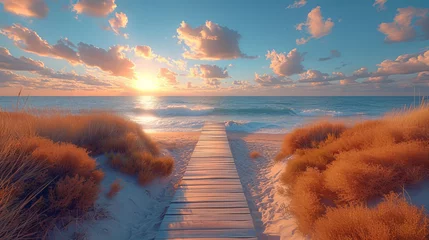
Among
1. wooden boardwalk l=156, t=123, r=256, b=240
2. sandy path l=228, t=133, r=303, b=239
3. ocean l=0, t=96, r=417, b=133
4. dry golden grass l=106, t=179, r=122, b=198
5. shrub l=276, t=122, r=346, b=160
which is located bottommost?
Answer: ocean l=0, t=96, r=417, b=133

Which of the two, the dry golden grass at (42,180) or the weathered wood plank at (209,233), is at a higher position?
the dry golden grass at (42,180)

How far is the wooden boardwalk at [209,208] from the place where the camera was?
3.26 meters

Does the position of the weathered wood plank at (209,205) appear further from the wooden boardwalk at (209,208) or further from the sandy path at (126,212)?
the sandy path at (126,212)

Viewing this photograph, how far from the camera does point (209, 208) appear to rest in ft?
12.9

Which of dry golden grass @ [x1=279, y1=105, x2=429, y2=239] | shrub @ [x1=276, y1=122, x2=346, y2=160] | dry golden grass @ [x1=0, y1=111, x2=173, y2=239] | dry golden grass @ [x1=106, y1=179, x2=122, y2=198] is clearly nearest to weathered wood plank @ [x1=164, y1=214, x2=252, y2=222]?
dry golden grass @ [x1=279, y1=105, x2=429, y2=239]

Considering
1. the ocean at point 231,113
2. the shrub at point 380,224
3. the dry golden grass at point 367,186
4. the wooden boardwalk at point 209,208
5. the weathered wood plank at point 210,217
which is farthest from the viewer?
the ocean at point 231,113

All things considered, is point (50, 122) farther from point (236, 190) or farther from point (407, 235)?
point (407, 235)

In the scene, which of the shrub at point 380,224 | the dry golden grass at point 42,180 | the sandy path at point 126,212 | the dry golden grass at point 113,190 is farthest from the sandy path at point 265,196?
the dry golden grass at point 113,190

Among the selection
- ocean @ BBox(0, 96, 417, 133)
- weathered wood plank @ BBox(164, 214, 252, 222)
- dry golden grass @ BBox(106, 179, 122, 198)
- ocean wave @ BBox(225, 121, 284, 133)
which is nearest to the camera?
weathered wood plank @ BBox(164, 214, 252, 222)

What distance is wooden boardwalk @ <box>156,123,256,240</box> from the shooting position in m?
3.26

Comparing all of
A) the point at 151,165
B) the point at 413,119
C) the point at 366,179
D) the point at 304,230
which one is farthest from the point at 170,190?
the point at 413,119

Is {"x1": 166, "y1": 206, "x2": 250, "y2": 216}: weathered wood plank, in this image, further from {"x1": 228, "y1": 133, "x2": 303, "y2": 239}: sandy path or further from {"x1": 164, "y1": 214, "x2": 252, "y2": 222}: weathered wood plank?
{"x1": 228, "y1": 133, "x2": 303, "y2": 239}: sandy path

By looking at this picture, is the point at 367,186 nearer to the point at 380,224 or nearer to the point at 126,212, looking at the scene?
the point at 380,224

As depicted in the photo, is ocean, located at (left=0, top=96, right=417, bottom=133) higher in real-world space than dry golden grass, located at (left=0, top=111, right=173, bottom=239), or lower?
lower
